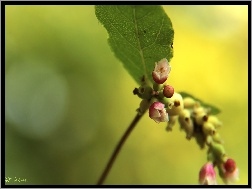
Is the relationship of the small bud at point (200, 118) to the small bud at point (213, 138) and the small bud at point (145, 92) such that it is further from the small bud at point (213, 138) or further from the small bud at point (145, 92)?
the small bud at point (145, 92)

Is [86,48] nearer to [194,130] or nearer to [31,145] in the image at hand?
[31,145]

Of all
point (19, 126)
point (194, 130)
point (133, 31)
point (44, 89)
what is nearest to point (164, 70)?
point (133, 31)

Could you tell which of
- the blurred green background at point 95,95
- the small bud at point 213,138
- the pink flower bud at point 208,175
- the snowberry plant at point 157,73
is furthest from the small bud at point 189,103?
the blurred green background at point 95,95

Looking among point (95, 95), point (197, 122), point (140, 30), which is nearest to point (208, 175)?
point (197, 122)

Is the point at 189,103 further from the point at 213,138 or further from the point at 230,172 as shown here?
the point at 230,172

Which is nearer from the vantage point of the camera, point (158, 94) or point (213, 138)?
point (158, 94)
